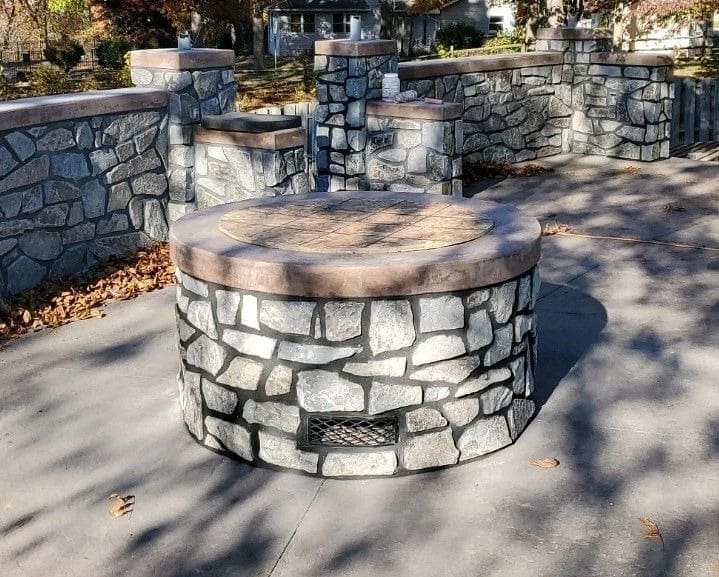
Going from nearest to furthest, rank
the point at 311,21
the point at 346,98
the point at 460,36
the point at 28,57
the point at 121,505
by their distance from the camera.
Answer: the point at 121,505 < the point at 346,98 < the point at 28,57 < the point at 460,36 < the point at 311,21

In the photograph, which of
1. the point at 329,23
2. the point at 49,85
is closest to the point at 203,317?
the point at 49,85

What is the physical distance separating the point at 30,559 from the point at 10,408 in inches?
66.3

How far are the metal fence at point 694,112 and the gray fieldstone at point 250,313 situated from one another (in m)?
10.8

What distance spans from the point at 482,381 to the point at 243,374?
3.81ft

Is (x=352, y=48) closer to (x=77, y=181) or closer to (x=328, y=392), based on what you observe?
(x=77, y=181)

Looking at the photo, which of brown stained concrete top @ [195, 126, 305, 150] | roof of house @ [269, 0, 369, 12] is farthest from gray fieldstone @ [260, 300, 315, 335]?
roof of house @ [269, 0, 369, 12]

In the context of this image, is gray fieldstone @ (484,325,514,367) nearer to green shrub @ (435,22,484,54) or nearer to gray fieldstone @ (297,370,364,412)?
gray fieldstone @ (297,370,364,412)

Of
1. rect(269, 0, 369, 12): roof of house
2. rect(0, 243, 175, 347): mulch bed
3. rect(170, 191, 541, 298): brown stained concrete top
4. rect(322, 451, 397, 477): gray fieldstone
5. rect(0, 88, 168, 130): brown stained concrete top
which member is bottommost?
rect(322, 451, 397, 477): gray fieldstone

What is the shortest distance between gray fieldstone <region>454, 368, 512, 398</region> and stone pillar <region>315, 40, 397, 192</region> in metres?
5.92

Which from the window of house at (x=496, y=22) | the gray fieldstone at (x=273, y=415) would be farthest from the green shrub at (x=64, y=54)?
the gray fieldstone at (x=273, y=415)

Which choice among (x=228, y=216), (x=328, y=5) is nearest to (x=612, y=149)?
(x=228, y=216)

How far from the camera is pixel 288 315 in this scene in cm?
456

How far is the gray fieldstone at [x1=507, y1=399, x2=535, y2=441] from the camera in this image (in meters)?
5.00

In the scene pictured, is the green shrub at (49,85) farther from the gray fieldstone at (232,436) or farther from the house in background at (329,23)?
the gray fieldstone at (232,436)
